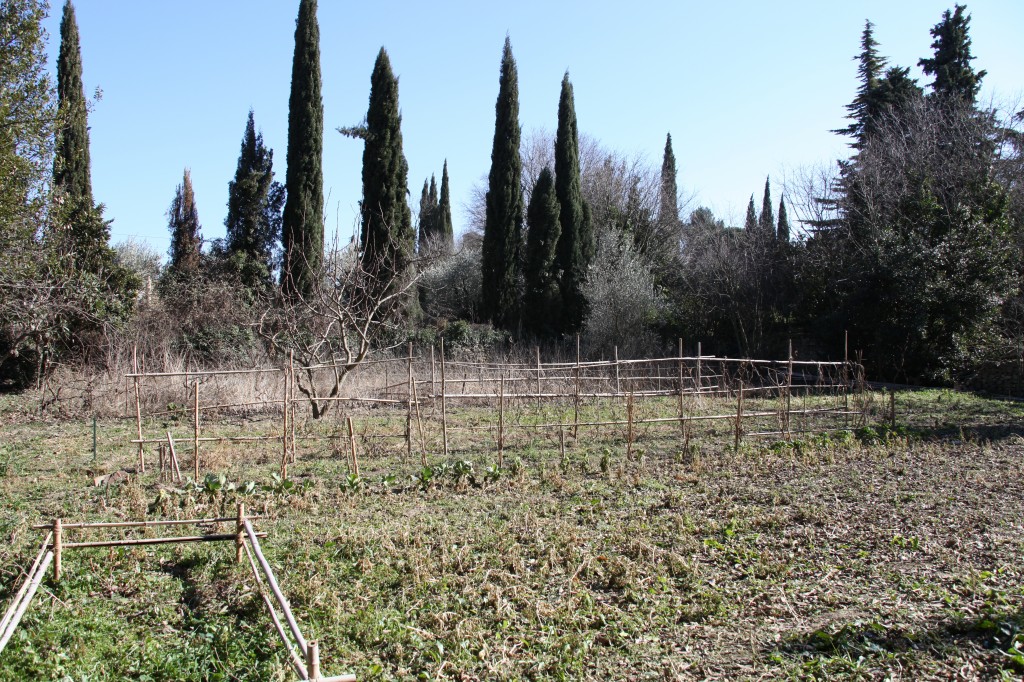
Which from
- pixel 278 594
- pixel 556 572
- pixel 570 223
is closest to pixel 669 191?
pixel 570 223

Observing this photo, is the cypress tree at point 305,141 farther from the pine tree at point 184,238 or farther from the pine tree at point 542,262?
the pine tree at point 542,262

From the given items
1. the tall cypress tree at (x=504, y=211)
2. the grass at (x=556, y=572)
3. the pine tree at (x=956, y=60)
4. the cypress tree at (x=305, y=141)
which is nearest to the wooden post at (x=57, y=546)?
the grass at (x=556, y=572)

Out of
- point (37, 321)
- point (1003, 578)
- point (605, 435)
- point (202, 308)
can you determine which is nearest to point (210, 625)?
point (1003, 578)

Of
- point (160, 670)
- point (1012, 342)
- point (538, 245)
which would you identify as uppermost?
point (538, 245)

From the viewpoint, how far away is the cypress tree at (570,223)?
22328 mm

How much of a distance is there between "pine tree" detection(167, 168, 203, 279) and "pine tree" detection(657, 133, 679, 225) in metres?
16.4

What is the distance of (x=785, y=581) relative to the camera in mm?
4891

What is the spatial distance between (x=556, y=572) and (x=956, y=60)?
76.4 ft

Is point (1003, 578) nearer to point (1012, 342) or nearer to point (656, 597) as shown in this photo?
point (656, 597)

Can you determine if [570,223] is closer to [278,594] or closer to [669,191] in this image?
[669,191]

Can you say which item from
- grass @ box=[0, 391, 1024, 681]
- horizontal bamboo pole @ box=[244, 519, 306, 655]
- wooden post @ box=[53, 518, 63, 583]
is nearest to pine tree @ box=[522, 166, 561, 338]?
grass @ box=[0, 391, 1024, 681]

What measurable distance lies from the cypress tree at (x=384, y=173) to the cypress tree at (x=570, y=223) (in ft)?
15.9

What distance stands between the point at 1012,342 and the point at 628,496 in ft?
48.8

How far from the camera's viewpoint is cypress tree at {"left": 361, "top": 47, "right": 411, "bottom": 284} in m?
20.1
